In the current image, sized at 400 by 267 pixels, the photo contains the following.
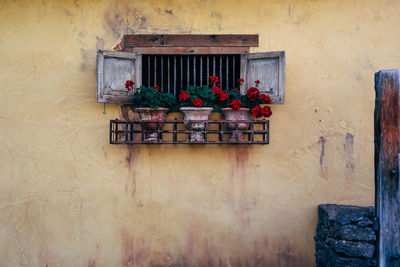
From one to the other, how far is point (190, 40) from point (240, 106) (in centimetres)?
92

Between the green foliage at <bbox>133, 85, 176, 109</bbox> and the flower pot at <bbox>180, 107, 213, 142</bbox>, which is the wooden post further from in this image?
the green foliage at <bbox>133, 85, 176, 109</bbox>

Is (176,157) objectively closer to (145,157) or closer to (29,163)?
(145,157)

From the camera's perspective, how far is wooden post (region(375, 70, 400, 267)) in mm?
3266

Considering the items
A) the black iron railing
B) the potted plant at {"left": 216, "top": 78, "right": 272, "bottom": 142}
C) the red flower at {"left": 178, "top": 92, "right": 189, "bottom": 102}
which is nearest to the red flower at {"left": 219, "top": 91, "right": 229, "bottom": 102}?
the potted plant at {"left": 216, "top": 78, "right": 272, "bottom": 142}

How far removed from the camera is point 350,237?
3.66m

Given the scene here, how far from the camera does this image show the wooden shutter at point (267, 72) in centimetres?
435

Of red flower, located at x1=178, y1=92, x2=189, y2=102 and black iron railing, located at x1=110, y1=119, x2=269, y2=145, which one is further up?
red flower, located at x1=178, y1=92, x2=189, y2=102

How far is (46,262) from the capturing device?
4586 mm

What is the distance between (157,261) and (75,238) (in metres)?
0.91

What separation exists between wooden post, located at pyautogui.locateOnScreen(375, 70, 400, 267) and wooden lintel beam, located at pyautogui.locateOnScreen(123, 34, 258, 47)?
163 cm

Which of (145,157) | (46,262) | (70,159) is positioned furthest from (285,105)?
(46,262)

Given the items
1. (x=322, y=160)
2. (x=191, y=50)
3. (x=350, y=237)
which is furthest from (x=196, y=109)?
(x=350, y=237)

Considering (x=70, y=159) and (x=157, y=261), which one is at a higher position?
(x=70, y=159)

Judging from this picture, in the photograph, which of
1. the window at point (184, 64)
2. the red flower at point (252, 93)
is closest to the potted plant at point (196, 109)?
the window at point (184, 64)
